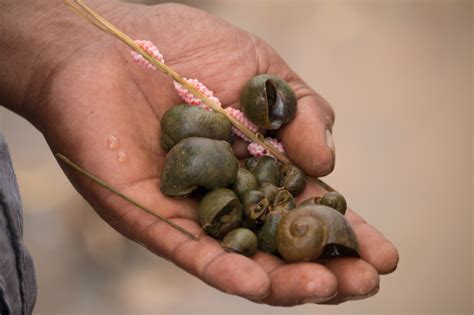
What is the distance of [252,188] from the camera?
114cm

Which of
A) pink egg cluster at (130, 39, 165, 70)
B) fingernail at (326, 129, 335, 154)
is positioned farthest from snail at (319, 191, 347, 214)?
pink egg cluster at (130, 39, 165, 70)

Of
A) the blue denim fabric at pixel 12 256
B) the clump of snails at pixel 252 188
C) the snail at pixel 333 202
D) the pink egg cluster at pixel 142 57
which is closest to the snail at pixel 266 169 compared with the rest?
the clump of snails at pixel 252 188

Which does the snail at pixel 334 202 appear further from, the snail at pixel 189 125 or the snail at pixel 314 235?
the snail at pixel 189 125

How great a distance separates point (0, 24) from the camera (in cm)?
137

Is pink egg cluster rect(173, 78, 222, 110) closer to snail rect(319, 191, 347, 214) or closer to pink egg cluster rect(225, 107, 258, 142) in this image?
pink egg cluster rect(225, 107, 258, 142)

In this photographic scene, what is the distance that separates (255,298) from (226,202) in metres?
0.19

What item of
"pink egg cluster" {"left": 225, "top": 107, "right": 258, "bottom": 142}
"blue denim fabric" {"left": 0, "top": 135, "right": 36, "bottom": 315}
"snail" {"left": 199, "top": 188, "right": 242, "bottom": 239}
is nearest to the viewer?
"blue denim fabric" {"left": 0, "top": 135, "right": 36, "bottom": 315}

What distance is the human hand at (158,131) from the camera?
3.09 feet

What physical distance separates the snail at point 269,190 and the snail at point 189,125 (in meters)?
0.13

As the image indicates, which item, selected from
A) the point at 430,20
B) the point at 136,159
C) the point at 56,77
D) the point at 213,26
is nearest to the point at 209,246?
the point at 136,159

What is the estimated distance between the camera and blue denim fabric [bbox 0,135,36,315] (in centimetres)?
82

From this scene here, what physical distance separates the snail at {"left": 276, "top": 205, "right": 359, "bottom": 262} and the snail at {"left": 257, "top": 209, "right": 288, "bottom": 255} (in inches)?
1.1

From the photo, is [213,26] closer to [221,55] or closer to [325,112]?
[221,55]

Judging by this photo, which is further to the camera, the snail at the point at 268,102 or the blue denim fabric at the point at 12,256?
the snail at the point at 268,102
